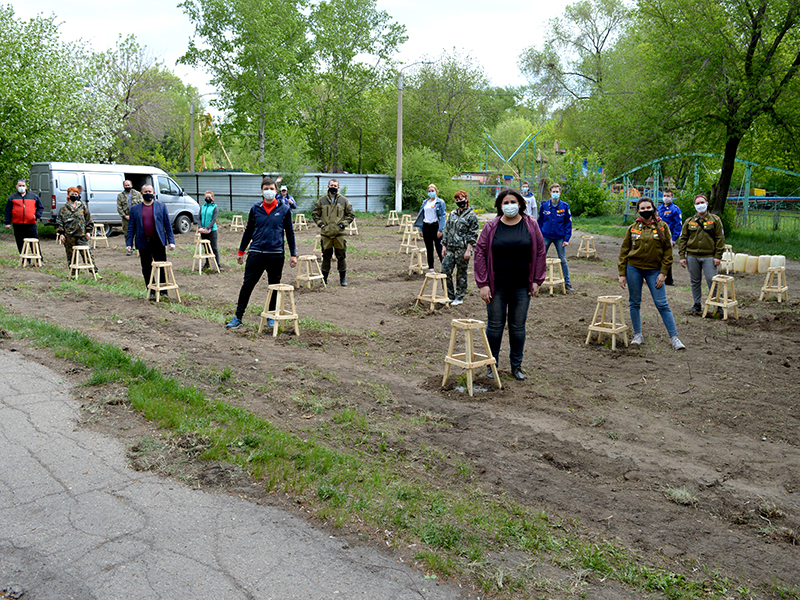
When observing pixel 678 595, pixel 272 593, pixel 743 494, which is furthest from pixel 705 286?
pixel 272 593

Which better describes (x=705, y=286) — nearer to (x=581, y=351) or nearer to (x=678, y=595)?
(x=581, y=351)

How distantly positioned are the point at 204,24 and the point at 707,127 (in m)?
28.9

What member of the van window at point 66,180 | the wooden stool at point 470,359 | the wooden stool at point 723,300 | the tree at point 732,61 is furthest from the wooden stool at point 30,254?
the tree at point 732,61

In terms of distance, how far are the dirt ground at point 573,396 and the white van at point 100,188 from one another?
31.6ft

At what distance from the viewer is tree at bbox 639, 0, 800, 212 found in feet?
67.6

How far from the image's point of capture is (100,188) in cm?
Answer: 2256

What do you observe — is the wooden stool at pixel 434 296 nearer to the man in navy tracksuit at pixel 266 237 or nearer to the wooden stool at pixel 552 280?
the wooden stool at pixel 552 280

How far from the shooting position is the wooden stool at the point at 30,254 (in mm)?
15281

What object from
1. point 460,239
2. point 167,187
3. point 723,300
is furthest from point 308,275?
point 167,187

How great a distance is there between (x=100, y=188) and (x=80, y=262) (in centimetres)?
963

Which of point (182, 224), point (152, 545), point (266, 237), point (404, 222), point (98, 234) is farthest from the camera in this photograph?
point (404, 222)

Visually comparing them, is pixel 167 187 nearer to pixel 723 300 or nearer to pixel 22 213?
pixel 22 213

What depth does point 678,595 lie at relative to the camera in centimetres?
346

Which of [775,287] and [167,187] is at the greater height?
[167,187]
